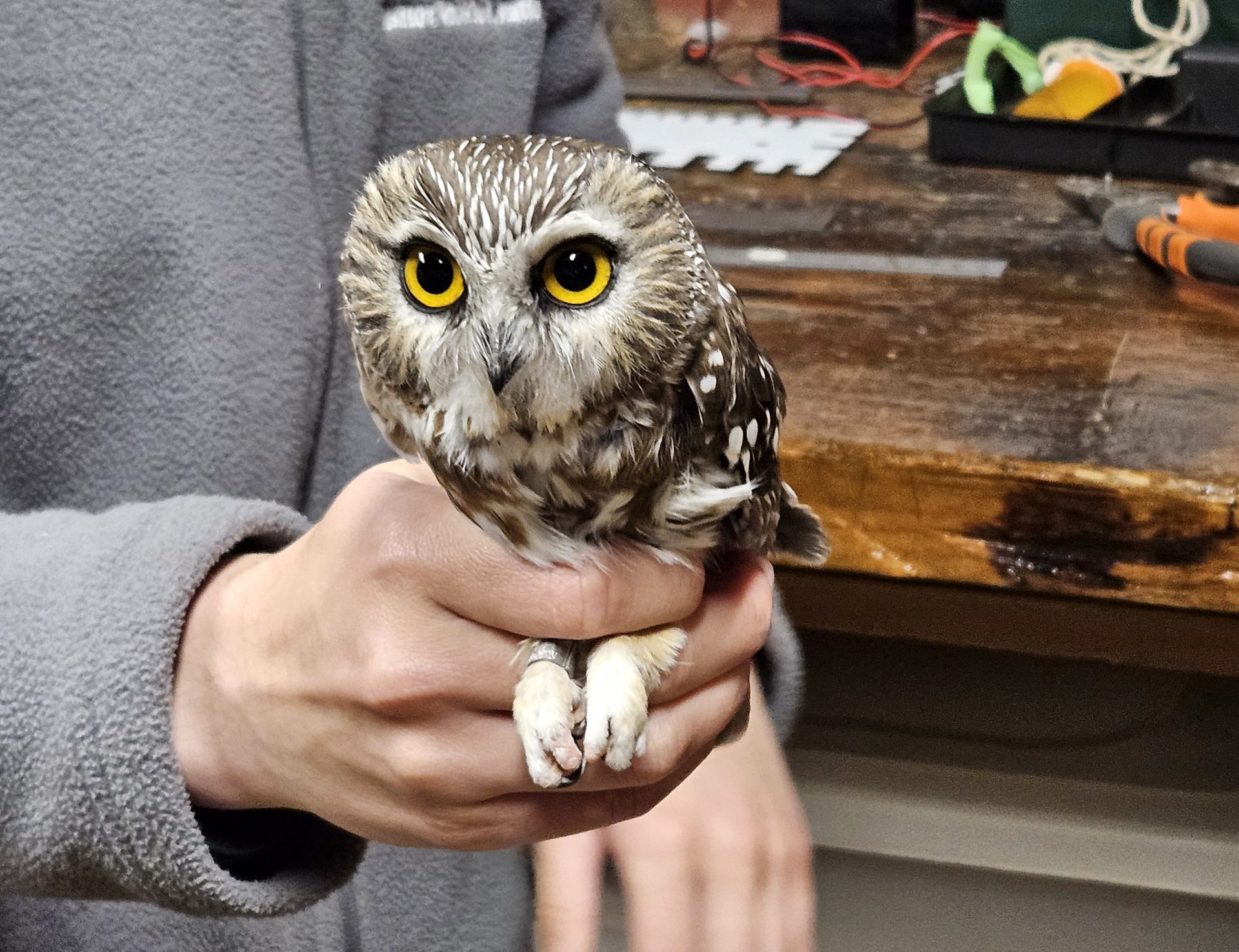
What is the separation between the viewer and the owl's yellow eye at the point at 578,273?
619 millimetres

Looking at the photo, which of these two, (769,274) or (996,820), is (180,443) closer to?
(769,274)

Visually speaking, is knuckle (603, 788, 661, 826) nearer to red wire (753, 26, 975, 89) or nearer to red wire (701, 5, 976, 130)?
red wire (701, 5, 976, 130)

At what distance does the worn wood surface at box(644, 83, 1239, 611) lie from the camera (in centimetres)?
98

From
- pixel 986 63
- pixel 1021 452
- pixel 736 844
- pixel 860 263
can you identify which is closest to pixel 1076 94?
pixel 986 63

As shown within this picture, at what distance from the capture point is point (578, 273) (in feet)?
2.08

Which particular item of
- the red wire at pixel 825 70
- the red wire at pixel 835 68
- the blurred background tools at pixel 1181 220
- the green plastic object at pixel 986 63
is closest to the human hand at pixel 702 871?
the blurred background tools at pixel 1181 220

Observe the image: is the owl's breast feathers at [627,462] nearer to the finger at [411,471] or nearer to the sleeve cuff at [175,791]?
the finger at [411,471]

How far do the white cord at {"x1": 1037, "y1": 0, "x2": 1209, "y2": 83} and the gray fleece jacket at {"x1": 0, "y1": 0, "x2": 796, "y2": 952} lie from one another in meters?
1.05

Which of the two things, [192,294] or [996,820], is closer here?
[192,294]

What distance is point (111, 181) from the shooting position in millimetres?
986

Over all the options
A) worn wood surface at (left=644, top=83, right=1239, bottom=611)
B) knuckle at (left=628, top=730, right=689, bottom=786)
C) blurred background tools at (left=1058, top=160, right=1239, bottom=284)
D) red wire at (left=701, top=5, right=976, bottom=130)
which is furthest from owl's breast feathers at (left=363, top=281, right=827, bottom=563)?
red wire at (left=701, top=5, right=976, bottom=130)

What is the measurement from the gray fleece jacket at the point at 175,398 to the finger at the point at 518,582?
0.56 ft

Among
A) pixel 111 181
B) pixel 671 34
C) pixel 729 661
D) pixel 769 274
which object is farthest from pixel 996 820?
pixel 671 34

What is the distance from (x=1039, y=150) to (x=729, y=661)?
119cm
